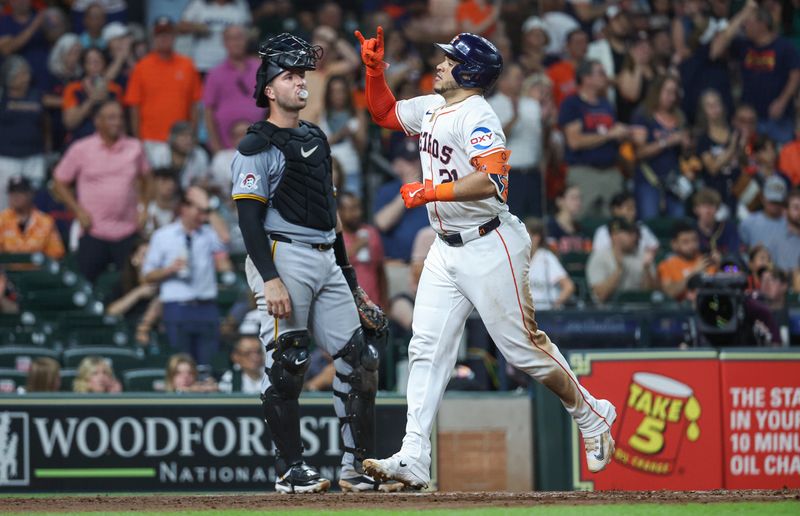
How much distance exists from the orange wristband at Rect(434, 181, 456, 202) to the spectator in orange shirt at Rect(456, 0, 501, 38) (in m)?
7.00

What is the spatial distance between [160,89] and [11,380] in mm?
3692

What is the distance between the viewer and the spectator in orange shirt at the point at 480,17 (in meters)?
12.8

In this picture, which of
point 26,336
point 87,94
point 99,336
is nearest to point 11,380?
point 26,336

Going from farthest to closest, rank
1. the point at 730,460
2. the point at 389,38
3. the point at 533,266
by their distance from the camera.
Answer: the point at 389,38 < the point at 533,266 < the point at 730,460

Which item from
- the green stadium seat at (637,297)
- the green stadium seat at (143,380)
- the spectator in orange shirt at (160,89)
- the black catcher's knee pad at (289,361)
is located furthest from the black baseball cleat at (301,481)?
the spectator in orange shirt at (160,89)

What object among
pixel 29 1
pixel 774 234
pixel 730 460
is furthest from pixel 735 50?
pixel 29 1

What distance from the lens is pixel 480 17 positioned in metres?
12.8

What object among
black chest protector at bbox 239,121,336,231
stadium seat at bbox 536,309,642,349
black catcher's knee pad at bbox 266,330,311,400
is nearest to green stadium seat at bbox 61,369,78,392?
stadium seat at bbox 536,309,642,349

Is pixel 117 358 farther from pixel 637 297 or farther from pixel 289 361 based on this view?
pixel 637 297

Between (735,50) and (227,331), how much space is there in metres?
6.53

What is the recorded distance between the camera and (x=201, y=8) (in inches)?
514

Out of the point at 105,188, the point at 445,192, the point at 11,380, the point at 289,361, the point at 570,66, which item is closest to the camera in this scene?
the point at 445,192

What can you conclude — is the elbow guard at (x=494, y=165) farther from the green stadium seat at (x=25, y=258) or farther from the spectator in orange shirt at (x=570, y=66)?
the spectator in orange shirt at (x=570, y=66)

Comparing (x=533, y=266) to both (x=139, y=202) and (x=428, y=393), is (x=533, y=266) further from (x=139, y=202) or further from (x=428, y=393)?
(x=428, y=393)
